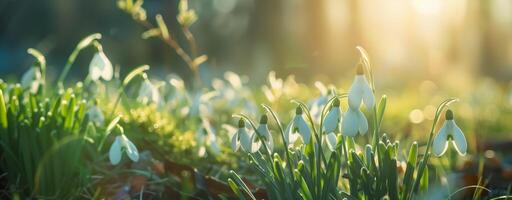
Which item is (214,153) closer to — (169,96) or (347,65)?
(169,96)

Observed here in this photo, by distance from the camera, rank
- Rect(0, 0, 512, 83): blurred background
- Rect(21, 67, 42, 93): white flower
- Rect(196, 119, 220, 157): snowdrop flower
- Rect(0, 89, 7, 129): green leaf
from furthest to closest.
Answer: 1. Rect(0, 0, 512, 83): blurred background
2. Rect(196, 119, 220, 157): snowdrop flower
3. Rect(21, 67, 42, 93): white flower
4. Rect(0, 89, 7, 129): green leaf

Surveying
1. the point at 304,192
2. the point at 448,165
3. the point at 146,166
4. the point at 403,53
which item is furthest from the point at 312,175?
the point at 403,53

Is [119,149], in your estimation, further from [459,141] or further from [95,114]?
[459,141]

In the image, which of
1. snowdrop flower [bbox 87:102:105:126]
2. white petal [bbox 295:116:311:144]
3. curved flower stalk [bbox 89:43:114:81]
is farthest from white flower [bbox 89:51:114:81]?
white petal [bbox 295:116:311:144]

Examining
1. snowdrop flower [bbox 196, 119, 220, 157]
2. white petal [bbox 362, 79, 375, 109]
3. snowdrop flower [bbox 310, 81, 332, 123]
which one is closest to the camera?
white petal [bbox 362, 79, 375, 109]

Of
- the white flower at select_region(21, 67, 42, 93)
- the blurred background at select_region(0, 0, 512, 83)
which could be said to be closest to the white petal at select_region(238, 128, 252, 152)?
the white flower at select_region(21, 67, 42, 93)

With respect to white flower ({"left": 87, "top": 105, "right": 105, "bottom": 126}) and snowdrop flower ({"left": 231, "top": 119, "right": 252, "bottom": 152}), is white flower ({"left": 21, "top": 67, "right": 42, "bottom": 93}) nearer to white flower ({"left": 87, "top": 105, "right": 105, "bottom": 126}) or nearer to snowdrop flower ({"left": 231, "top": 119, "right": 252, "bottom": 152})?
white flower ({"left": 87, "top": 105, "right": 105, "bottom": 126})

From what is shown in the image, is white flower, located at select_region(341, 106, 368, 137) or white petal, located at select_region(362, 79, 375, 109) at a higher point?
white petal, located at select_region(362, 79, 375, 109)

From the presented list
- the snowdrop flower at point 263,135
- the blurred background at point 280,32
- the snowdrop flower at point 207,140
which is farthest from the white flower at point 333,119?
the blurred background at point 280,32

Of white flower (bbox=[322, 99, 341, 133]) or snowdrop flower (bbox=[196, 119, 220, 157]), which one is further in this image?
snowdrop flower (bbox=[196, 119, 220, 157])
